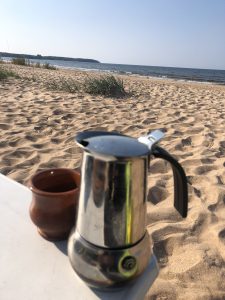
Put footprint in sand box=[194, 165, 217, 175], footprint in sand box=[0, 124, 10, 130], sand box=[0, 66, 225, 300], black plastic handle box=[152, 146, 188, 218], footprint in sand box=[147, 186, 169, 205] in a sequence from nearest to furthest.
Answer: black plastic handle box=[152, 146, 188, 218]
sand box=[0, 66, 225, 300]
footprint in sand box=[147, 186, 169, 205]
footprint in sand box=[194, 165, 217, 175]
footprint in sand box=[0, 124, 10, 130]

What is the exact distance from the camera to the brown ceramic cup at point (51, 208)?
0.70 meters

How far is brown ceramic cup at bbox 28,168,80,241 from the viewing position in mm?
702

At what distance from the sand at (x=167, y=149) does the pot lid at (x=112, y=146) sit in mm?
969

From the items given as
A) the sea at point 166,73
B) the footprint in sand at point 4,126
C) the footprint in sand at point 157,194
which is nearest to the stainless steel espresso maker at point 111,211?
the footprint in sand at point 157,194

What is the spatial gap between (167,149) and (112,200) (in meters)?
2.47

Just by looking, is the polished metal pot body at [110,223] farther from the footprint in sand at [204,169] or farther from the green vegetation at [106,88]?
the green vegetation at [106,88]

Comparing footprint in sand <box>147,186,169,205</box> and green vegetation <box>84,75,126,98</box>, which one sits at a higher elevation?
green vegetation <box>84,75,126,98</box>

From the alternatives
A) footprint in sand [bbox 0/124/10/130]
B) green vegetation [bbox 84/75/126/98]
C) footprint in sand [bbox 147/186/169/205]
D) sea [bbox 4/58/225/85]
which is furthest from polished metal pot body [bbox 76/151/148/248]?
sea [bbox 4/58/225/85]

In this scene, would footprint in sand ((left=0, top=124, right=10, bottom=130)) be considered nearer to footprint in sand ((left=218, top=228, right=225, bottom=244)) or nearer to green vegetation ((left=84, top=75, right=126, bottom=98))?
footprint in sand ((left=218, top=228, right=225, bottom=244))

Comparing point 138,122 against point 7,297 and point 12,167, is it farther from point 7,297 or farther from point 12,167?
point 7,297

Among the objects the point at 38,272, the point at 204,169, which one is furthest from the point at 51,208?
the point at 204,169

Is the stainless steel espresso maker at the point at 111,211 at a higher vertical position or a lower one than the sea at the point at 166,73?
lower

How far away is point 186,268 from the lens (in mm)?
1490

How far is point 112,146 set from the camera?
0.59m
